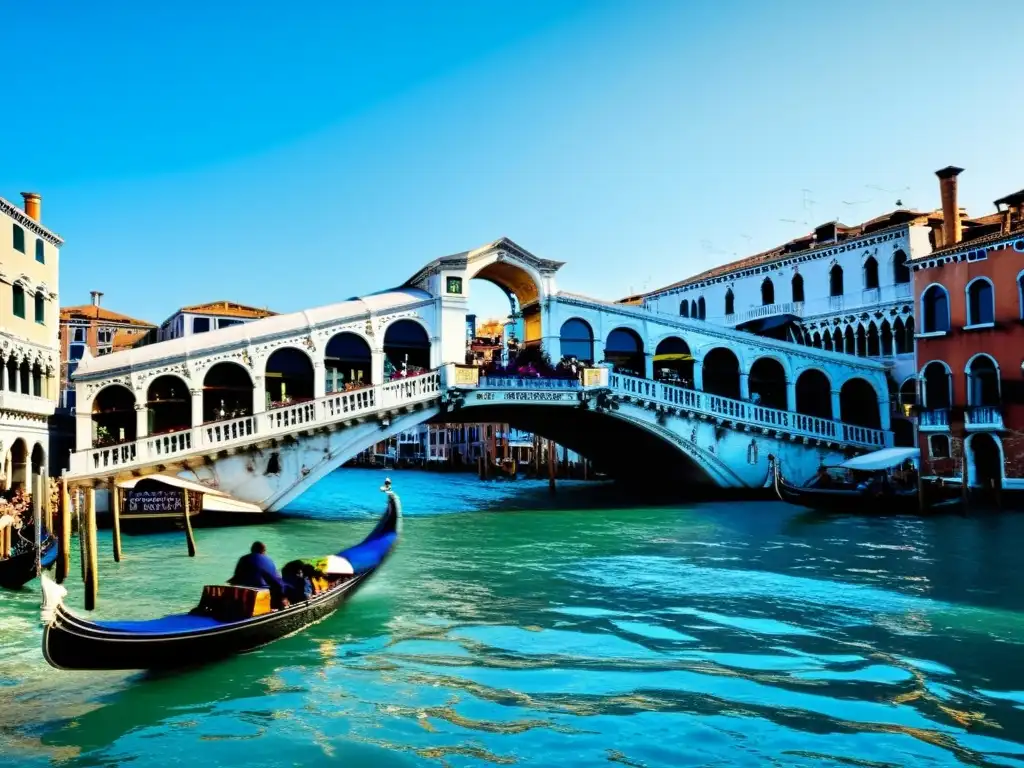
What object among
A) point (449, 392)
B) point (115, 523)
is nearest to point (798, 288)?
point (449, 392)

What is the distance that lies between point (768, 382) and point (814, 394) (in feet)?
4.87

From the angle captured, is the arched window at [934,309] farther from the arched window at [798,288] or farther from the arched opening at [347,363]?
the arched opening at [347,363]

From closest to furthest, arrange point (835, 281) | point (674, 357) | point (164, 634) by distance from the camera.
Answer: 1. point (164, 634)
2. point (674, 357)
3. point (835, 281)

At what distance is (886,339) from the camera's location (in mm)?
21250

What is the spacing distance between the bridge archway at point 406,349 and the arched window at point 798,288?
10924mm

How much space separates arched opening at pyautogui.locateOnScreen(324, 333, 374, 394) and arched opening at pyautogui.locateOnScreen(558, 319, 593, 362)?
4.26 metres

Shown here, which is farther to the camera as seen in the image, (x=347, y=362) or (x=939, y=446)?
(x=939, y=446)

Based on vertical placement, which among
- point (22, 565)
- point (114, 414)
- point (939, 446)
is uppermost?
point (114, 414)

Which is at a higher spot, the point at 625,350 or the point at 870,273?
the point at 870,273

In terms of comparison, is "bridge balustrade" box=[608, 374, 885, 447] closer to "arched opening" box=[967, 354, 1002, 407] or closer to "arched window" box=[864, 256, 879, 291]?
"arched opening" box=[967, 354, 1002, 407]

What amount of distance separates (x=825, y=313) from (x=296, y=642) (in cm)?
1901

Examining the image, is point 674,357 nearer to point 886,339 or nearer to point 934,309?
point 886,339

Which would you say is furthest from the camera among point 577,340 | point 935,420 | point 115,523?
point 577,340

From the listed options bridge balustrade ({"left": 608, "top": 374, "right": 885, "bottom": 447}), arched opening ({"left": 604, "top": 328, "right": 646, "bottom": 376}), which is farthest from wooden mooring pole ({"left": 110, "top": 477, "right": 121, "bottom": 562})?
arched opening ({"left": 604, "top": 328, "right": 646, "bottom": 376})
